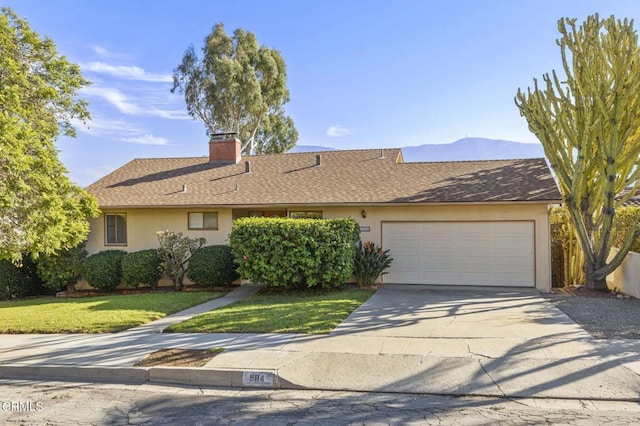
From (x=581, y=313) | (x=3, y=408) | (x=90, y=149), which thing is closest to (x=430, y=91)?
(x=581, y=313)

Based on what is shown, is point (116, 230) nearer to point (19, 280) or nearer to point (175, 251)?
point (175, 251)

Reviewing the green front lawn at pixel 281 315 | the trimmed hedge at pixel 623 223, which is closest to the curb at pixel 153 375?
the green front lawn at pixel 281 315

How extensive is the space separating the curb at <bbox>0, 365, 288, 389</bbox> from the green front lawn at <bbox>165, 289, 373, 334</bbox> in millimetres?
2185

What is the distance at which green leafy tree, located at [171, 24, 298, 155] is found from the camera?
30984 millimetres

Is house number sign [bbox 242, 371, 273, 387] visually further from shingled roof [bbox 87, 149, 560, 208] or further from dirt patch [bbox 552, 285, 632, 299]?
dirt patch [bbox 552, 285, 632, 299]

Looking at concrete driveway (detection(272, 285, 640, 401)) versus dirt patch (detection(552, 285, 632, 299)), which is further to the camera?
dirt patch (detection(552, 285, 632, 299))

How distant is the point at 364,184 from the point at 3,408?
12.0 metres

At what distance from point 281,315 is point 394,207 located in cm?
614

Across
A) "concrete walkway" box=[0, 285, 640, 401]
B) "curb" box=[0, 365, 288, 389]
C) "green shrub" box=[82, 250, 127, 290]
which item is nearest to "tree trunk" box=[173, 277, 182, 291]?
"green shrub" box=[82, 250, 127, 290]

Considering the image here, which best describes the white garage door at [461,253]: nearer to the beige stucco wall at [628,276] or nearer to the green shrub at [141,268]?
the beige stucco wall at [628,276]

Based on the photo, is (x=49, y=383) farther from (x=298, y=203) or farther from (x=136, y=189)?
(x=136, y=189)

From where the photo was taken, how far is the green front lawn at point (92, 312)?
369 inches

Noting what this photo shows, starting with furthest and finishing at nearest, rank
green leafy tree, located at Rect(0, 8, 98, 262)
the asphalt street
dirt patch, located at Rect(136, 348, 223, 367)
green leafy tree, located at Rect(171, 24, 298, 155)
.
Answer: green leafy tree, located at Rect(171, 24, 298, 155), green leafy tree, located at Rect(0, 8, 98, 262), dirt patch, located at Rect(136, 348, 223, 367), the asphalt street

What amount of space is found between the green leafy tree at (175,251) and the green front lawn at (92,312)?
1044 mm
